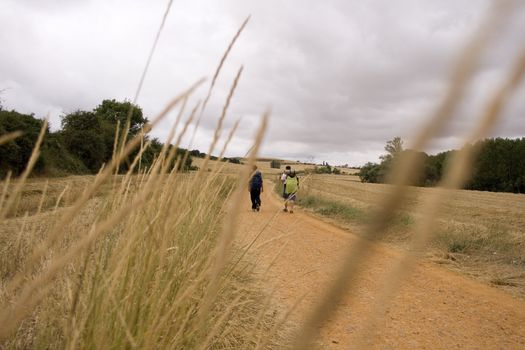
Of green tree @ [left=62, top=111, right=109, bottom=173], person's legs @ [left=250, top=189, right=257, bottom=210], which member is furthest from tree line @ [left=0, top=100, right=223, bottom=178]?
person's legs @ [left=250, top=189, right=257, bottom=210]

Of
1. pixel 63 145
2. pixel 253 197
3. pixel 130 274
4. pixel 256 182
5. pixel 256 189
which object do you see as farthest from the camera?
pixel 63 145

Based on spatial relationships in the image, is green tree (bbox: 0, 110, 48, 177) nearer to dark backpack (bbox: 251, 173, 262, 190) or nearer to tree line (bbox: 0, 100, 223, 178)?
tree line (bbox: 0, 100, 223, 178)

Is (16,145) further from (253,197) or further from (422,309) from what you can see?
(422,309)

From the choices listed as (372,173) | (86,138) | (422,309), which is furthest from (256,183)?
(86,138)

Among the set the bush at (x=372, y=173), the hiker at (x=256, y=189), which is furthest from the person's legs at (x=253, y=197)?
the bush at (x=372, y=173)

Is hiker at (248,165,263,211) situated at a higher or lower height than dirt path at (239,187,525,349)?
higher

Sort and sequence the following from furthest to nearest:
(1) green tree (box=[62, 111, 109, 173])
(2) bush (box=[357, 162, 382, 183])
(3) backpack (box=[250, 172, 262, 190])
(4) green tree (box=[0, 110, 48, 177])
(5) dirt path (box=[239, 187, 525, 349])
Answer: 1. (1) green tree (box=[62, 111, 109, 173])
2. (4) green tree (box=[0, 110, 48, 177])
3. (3) backpack (box=[250, 172, 262, 190])
4. (5) dirt path (box=[239, 187, 525, 349])
5. (2) bush (box=[357, 162, 382, 183])

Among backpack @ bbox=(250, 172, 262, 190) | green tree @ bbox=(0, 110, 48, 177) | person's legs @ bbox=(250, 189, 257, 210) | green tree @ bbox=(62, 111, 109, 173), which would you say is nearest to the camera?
backpack @ bbox=(250, 172, 262, 190)

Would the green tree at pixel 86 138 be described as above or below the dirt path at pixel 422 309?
above

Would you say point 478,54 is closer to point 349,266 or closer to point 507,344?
point 349,266

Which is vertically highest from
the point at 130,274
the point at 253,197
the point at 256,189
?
the point at 130,274

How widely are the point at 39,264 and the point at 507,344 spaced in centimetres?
484

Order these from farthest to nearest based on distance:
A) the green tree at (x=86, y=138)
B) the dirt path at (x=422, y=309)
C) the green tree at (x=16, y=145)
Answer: the green tree at (x=86, y=138) < the green tree at (x=16, y=145) < the dirt path at (x=422, y=309)

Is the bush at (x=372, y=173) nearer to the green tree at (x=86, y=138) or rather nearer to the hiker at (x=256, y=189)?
the hiker at (x=256, y=189)
